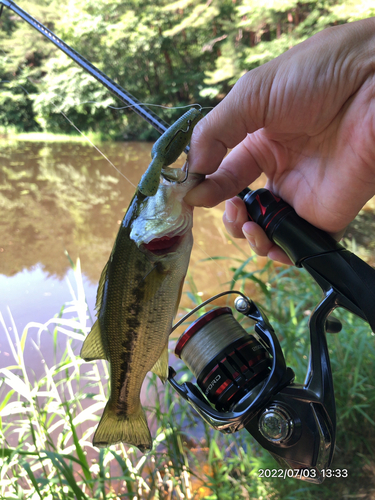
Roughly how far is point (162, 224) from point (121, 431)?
0.71m

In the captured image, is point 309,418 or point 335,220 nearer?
point 309,418

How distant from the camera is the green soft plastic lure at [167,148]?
3.37ft

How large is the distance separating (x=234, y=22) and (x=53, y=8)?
761 cm

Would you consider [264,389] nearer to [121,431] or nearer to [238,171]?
[121,431]

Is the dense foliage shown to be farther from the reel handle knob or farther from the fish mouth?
Answer: the fish mouth

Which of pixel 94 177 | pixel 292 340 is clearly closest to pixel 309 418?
pixel 292 340

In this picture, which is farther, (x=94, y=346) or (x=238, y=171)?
(x=238, y=171)

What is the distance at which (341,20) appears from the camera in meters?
12.3

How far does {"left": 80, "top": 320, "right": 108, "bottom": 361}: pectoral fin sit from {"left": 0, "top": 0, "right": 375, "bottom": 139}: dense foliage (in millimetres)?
11830

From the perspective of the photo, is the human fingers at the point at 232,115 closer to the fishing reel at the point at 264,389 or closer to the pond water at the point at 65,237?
the fishing reel at the point at 264,389

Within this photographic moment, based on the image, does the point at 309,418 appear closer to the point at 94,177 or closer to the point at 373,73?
the point at 373,73

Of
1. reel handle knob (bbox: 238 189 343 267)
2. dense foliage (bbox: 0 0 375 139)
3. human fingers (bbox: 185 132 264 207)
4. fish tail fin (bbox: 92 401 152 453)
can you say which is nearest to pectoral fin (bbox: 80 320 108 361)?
fish tail fin (bbox: 92 401 152 453)

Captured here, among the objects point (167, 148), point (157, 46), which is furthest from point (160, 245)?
point (157, 46)

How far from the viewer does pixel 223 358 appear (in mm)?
1185
